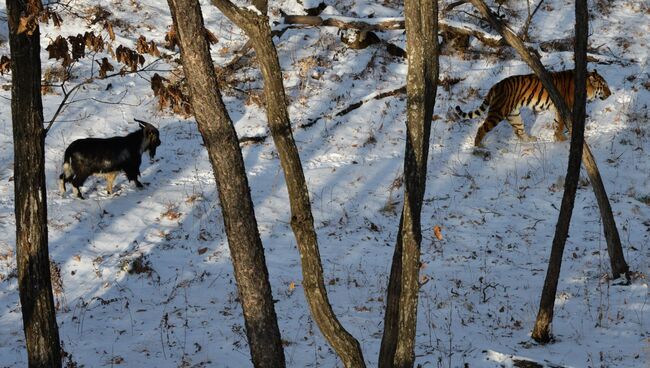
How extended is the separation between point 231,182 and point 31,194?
2.34 metres

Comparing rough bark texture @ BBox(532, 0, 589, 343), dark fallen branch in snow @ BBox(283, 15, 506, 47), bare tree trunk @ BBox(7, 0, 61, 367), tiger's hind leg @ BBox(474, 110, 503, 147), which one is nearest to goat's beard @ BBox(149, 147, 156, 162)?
dark fallen branch in snow @ BBox(283, 15, 506, 47)

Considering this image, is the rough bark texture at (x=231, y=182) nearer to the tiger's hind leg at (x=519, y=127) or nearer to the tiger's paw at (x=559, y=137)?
the tiger's hind leg at (x=519, y=127)

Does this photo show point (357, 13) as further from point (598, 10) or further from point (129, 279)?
point (129, 279)

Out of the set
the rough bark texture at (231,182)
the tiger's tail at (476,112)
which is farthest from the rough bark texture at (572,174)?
the tiger's tail at (476,112)

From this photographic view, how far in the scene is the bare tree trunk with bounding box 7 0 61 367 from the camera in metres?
6.79

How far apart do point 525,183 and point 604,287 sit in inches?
158

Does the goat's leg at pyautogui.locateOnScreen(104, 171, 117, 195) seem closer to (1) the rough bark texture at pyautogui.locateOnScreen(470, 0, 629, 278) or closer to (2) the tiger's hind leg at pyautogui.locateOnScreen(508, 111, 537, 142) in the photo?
(1) the rough bark texture at pyautogui.locateOnScreen(470, 0, 629, 278)

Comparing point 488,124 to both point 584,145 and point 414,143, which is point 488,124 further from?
point 414,143

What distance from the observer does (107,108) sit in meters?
15.7

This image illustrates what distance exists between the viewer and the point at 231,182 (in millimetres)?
5957

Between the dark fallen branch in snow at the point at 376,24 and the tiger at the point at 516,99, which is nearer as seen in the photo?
the tiger at the point at 516,99

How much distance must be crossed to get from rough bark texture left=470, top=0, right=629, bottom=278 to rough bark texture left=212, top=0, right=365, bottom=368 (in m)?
4.11

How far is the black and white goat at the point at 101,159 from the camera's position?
12.1 metres

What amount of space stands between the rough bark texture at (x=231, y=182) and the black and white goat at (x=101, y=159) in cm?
626
